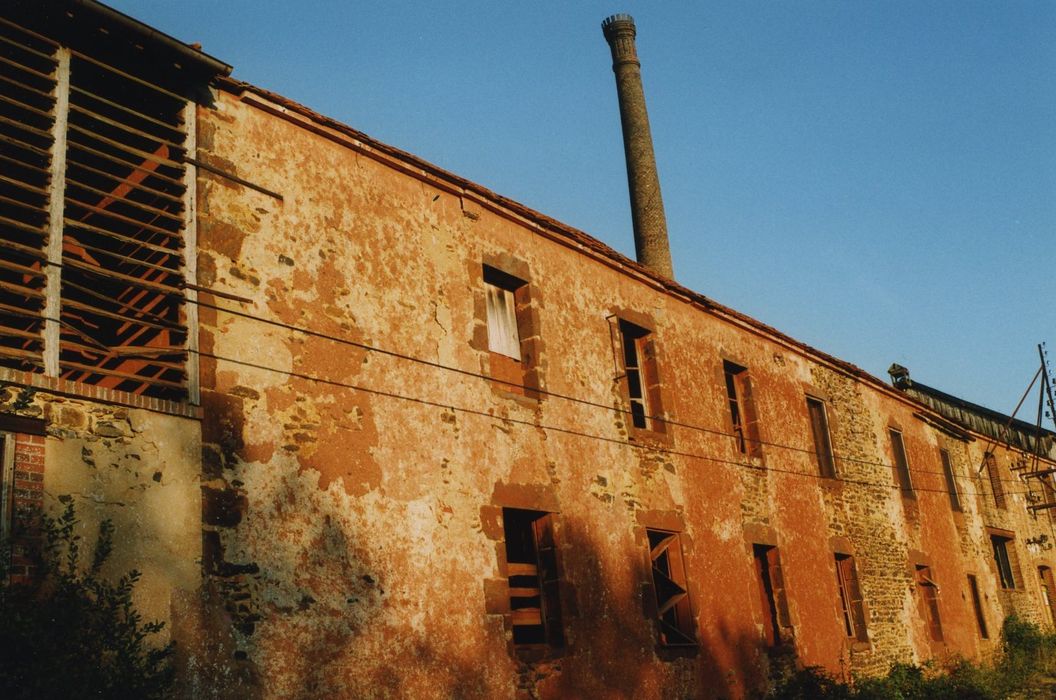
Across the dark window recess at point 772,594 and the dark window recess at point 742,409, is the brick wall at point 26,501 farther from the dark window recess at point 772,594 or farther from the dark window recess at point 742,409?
the dark window recess at point 742,409

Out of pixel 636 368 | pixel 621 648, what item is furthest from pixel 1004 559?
pixel 621 648

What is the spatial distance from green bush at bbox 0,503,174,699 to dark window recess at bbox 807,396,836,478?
12.5 metres

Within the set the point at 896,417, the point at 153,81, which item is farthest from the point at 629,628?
the point at 896,417

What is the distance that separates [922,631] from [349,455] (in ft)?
44.5

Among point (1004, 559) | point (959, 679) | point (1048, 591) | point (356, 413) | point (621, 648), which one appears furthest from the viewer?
point (1048, 591)

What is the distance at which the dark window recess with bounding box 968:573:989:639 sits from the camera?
69.0 feet

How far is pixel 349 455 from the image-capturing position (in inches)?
341

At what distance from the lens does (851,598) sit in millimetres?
16469

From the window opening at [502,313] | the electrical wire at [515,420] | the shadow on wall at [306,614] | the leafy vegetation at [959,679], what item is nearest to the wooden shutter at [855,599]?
the leafy vegetation at [959,679]

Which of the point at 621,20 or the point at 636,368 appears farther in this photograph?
the point at 621,20

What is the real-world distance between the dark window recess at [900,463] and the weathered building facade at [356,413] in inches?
208

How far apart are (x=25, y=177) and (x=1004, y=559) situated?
2314 centimetres

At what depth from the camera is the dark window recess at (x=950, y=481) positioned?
21547 millimetres

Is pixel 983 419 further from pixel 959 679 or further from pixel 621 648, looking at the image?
pixel 621 648
